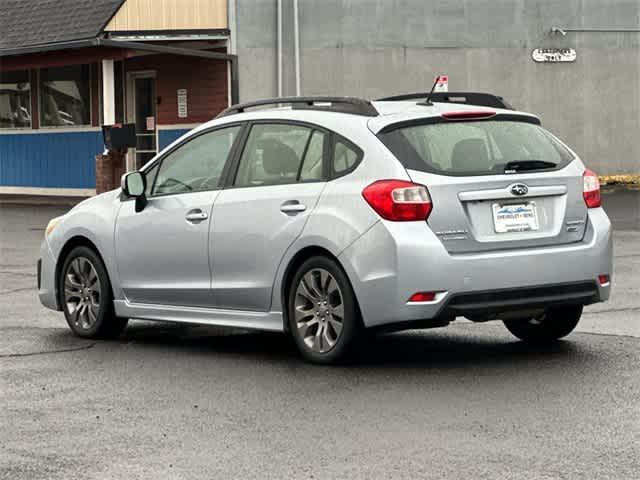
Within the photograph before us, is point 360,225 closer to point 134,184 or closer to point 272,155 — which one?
point 272,155

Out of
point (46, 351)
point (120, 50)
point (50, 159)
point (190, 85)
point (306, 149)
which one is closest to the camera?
→ point (306, 149)

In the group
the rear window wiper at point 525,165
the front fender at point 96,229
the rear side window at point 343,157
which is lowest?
the front fender at point 96,229

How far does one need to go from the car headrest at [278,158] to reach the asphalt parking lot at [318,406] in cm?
121

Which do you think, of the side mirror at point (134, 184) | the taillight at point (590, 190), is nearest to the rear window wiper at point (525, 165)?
the taillight at point (590, 190)

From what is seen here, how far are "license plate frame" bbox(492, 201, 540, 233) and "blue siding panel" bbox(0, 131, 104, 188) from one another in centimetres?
2379

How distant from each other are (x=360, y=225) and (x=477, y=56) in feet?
76.1

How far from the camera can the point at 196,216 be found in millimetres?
9648

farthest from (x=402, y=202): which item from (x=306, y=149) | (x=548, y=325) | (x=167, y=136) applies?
(x=167, y=136)

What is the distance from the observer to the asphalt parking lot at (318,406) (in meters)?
6.08

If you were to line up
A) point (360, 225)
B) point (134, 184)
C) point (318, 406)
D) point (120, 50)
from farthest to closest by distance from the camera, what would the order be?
1. point (120, 50)
2. point (134, 184)
3. point (360, 225)
4. point (318, 406)

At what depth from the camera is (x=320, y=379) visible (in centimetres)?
835

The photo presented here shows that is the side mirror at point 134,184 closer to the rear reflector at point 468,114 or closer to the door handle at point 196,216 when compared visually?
the door handle at point 196,216

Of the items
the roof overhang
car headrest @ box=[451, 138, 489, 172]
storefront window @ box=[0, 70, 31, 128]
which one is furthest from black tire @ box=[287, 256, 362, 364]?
storefront window @ box=[0, 70, 31, 128]

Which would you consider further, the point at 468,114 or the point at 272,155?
the point at 272,155
